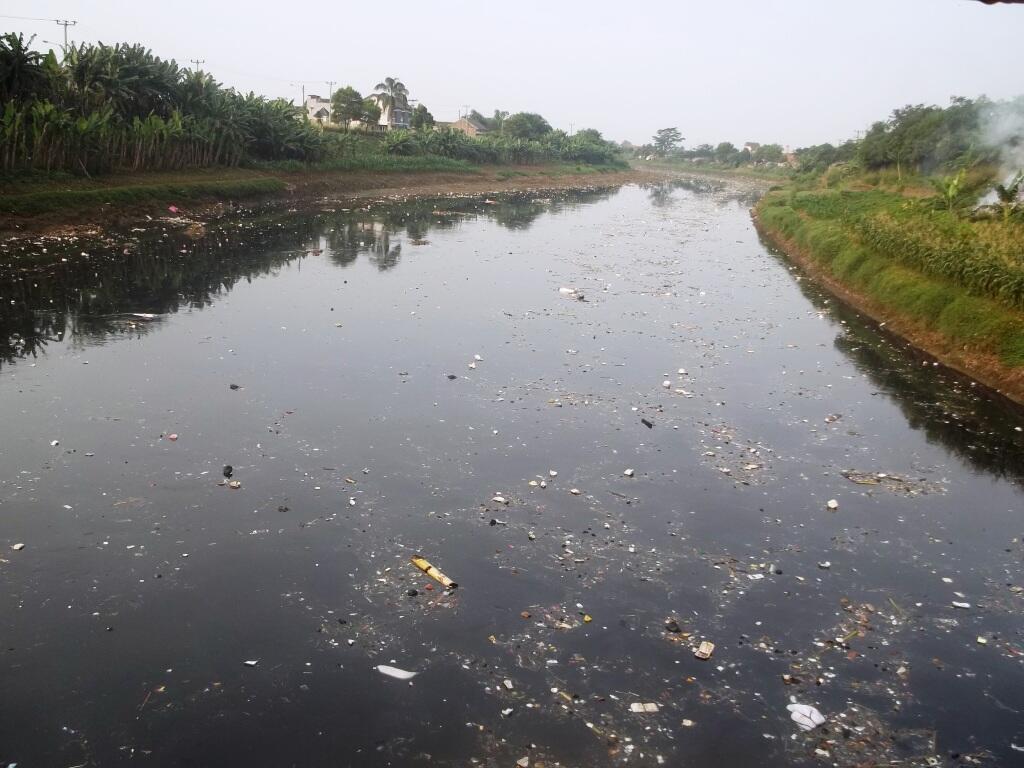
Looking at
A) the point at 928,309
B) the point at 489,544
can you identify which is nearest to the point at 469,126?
the point at 928,309

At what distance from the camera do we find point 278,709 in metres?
5.94

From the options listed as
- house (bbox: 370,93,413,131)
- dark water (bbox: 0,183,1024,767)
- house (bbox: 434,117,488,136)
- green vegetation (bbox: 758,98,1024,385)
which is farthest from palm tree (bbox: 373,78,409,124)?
dark water (bbox: 0,183,1024,767)

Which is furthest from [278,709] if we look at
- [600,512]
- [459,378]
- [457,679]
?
[459,378]

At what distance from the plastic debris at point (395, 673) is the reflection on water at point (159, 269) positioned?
35.4ft

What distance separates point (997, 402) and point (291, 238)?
2371 centimetres

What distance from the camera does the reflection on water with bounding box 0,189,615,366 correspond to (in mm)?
16000

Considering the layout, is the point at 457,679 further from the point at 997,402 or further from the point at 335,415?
the point at 997,402

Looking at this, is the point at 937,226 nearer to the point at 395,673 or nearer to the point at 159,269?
the point at 395,673

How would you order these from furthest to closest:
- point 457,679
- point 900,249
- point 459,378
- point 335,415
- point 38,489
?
point 900,249 < point 459,378 < point 335,415 < point 38,489 < point 457,679

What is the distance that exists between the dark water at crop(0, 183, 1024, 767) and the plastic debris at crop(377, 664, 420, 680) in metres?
0.06

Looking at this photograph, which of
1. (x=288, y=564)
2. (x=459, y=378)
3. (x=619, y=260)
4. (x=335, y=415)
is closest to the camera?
(x=288, y=564)

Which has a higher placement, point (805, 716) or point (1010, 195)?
point (1010, 195)

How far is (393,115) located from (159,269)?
214ft

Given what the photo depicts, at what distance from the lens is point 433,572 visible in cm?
775
